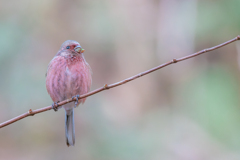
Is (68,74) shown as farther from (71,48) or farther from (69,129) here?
(69,129)

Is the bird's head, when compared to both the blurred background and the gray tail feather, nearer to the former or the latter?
the gray tail feather

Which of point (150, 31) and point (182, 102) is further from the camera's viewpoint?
point (150, 31)

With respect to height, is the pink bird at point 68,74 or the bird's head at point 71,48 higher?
the bird's head at point 71,48

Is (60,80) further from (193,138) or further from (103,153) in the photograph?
(193,138)

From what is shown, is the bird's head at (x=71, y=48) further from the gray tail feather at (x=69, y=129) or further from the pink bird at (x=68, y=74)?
the gray tail feather at (x=69, y=129)

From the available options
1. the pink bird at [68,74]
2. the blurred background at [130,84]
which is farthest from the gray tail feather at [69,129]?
the blurred background at [130,84]

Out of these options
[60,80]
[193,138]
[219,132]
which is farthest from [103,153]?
[60,80]

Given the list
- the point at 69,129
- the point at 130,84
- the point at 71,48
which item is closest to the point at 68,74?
the point at 71,48

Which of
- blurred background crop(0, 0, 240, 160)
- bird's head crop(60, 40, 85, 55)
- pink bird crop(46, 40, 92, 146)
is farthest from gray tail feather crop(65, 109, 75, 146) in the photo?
blurred background crop(0, 0, 240, 160)
